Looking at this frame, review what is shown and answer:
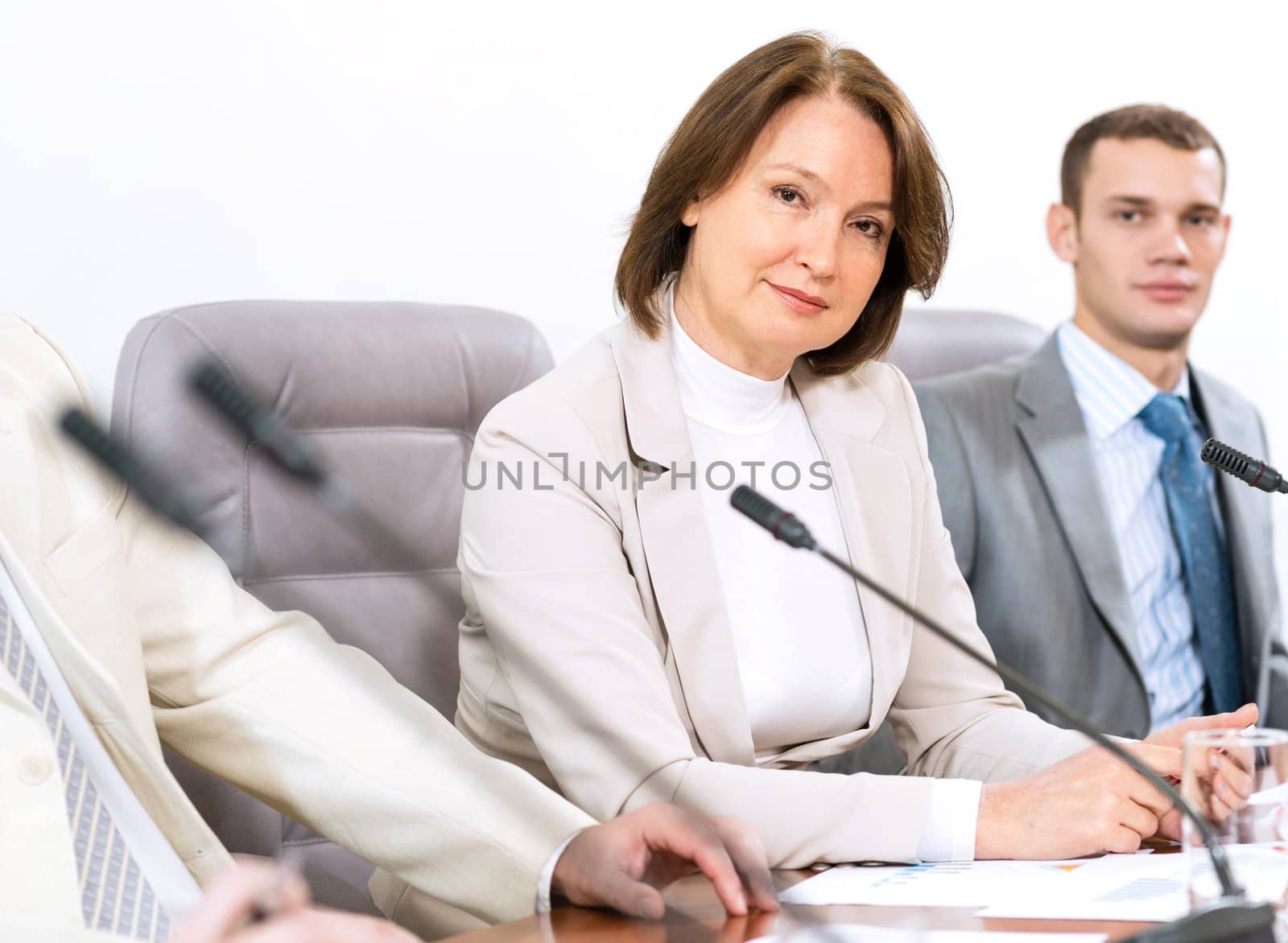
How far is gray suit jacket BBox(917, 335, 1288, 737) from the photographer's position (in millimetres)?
2035

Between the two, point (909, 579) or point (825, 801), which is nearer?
point (825, 801)

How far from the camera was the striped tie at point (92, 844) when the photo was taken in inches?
33.9

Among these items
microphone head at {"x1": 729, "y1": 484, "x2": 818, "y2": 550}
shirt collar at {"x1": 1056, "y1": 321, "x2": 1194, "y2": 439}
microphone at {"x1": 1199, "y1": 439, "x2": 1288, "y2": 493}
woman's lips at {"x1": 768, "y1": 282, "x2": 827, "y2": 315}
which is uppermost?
woman's lips at {"x1": 768, "y1": 282, "x2": 827, "y2": 315}

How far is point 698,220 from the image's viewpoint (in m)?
1.49

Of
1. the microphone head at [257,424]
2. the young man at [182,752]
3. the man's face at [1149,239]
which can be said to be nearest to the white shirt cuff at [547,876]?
Answer: the young man at [182,752]

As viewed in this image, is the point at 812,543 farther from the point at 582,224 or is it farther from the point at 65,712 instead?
the point at 582,224

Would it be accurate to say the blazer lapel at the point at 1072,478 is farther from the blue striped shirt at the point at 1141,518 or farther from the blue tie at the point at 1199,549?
the blue tie at the point at 1199,549

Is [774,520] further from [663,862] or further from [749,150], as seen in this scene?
[749,150]

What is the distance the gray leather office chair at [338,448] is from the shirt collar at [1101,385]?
38.0 inches

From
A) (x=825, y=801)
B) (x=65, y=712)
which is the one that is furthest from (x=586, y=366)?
(x=65, y=712)

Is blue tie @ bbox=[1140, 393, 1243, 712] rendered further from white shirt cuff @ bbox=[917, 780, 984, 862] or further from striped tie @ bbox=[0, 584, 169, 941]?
striped tie @ bbox=[0, 584, 169, 941]

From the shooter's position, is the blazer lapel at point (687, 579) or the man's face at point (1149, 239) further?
the man's face at point (1149, 239)

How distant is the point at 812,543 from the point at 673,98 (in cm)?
155

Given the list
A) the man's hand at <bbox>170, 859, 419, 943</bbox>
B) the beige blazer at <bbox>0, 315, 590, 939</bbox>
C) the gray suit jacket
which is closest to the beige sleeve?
the beige blazer at <bbox>0, 315, 590, 939</bbox>
